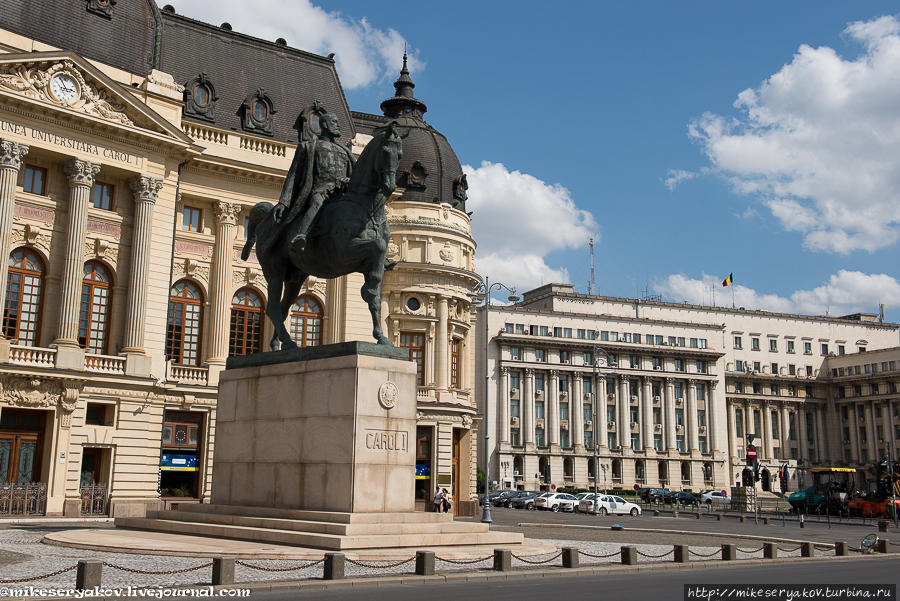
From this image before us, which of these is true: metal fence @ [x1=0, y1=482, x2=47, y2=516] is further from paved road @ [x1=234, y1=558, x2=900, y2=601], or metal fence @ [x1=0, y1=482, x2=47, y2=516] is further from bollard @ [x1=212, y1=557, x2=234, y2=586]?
paved road @ [x1=234, y1=558, x2=900, y2=601]

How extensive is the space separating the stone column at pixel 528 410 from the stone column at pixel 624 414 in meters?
11.4

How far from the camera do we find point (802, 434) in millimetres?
119250

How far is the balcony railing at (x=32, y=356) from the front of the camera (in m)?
36.1

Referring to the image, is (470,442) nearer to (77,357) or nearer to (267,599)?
(77,357)

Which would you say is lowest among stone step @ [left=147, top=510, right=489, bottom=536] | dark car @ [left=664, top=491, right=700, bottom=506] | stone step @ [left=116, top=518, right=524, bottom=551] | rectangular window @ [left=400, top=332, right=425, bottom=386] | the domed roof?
dark car @ [left=664, top=491, right=700, bottom=506]

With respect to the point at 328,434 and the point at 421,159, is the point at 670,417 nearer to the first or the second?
the point at 421,159

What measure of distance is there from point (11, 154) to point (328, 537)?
2775 centimetres

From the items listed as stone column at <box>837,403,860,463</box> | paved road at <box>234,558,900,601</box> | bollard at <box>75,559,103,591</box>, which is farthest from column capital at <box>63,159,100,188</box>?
stone column at <box>837,403,860,463</box>

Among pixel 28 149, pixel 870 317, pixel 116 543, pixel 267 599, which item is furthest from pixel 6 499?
pixel 870 317

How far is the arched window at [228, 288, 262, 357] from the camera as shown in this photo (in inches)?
1805

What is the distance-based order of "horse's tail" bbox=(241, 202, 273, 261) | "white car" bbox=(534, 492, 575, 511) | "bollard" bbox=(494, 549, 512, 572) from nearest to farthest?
1. "bollard" bbox=(494, 549, 512, 572)
2. "horse's tail" bbox=(241, 202, 273, 261)
3. "white car" bbox=(534, 492, 575, 511)

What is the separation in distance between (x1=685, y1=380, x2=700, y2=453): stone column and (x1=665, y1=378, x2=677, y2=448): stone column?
2.69 meters

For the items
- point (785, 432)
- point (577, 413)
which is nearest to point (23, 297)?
point (577, 413)

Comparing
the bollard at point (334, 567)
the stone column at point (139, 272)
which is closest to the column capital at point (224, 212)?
the stone column at point (139, 272)
